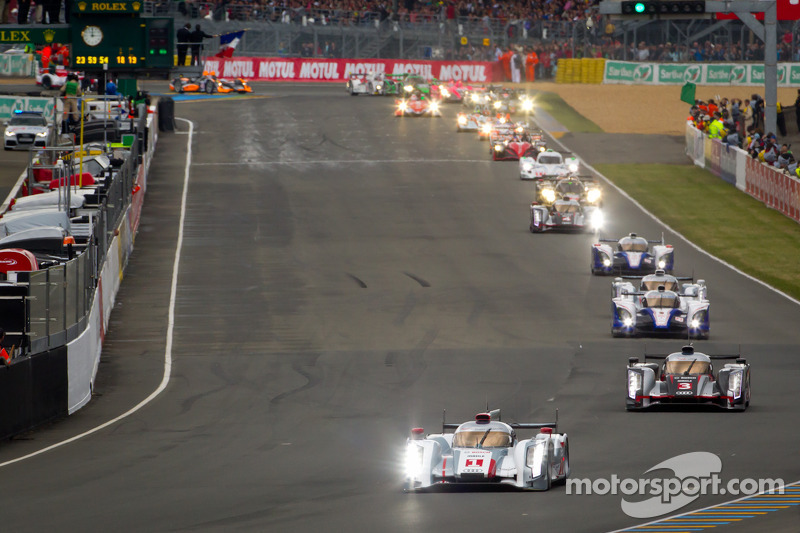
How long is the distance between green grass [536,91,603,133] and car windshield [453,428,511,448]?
47319 mm

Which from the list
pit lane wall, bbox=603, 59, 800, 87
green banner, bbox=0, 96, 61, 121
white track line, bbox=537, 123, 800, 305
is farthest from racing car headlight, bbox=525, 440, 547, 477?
pit lane wall, bbox=603, 59, 800, 87

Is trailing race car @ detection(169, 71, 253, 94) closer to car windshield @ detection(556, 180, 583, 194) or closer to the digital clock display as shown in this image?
car windshield @ detection(556, 180, 583, 194)

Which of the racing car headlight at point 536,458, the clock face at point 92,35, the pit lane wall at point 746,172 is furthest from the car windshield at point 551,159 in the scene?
the racing car headlight at point 536,458

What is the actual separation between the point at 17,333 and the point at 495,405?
26.3 ft

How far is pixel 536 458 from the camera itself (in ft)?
55.7

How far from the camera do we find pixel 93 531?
15461mm

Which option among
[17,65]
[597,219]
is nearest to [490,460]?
[597,219]

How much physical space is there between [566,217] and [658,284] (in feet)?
39.8

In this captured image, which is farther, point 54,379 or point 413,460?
point 54,379

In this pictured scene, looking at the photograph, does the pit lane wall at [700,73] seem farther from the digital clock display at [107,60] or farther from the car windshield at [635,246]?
the digital clock display at [107,60]

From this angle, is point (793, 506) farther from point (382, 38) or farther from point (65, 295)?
point (382, 38)

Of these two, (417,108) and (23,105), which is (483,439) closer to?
(417,108)

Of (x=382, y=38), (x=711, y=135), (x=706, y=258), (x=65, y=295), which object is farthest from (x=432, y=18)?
(x=65, y=295)

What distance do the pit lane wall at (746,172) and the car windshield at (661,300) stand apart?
1607cm
